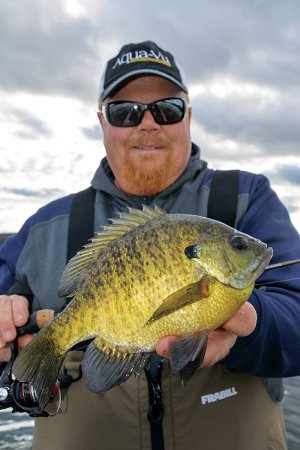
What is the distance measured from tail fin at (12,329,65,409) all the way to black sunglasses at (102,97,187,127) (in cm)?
209

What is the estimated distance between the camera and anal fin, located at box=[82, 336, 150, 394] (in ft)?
7.00

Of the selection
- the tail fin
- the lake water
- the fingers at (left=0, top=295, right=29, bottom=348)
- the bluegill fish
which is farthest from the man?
the lake water

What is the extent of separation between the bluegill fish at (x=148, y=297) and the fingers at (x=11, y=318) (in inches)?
22.4

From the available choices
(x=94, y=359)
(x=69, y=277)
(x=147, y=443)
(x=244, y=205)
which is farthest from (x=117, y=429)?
(x=244, y=205)

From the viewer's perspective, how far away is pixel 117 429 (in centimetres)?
296

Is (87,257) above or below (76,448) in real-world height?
above

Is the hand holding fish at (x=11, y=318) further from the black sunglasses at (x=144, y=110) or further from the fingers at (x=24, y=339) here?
the black sunglasses at (x=144, y=110)

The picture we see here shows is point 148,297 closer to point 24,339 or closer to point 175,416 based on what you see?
point 24,339

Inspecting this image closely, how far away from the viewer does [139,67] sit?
12.8ft

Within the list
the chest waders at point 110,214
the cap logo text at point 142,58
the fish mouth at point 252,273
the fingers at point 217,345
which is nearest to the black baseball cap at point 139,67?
the cap logo text at point 142,58

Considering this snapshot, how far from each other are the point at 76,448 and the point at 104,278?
5.17 feet

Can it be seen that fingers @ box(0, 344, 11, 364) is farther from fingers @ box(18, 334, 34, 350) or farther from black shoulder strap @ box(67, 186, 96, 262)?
black shoulder strap @ box(67, 186, 96, 262)

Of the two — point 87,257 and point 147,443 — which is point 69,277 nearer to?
point 87,257

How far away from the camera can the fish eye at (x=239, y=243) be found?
2086 mm
